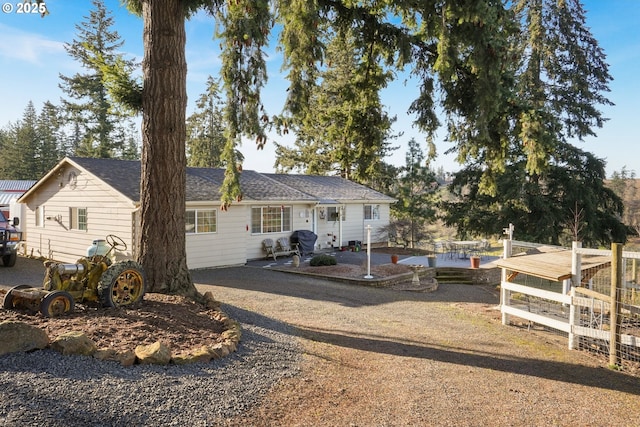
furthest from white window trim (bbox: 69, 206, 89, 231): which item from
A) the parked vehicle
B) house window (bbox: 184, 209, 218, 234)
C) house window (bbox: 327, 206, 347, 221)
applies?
house window (bbox: 327, 206, 347, 221)

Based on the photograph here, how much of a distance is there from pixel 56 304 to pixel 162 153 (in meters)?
2.94

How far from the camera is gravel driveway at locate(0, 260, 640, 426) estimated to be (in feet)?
12.1

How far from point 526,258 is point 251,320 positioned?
545cm

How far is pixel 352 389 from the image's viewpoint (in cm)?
459

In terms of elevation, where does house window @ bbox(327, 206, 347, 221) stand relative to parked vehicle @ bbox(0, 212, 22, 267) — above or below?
above

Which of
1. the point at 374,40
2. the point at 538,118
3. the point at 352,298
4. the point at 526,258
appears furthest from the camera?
the point at 352,298

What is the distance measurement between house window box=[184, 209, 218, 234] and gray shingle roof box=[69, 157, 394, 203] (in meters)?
0.54

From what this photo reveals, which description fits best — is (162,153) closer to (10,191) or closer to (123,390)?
(123,390)

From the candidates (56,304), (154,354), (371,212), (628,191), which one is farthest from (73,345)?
(628,191)

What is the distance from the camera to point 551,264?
762cm

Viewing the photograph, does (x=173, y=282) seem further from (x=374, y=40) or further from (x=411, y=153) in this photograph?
(x=411, y=153)

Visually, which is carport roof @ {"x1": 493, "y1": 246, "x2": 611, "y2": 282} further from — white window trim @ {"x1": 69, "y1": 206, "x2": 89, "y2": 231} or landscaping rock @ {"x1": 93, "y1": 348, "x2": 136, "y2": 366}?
white window trim @ {"x1": 69, "y1": 206, "x2": 89, "y2": 231}

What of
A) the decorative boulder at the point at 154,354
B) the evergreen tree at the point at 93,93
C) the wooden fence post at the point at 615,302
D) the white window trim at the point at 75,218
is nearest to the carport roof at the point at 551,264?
the wooden fence post at the point at 615,302

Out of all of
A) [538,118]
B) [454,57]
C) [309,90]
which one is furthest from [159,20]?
[538,118]
